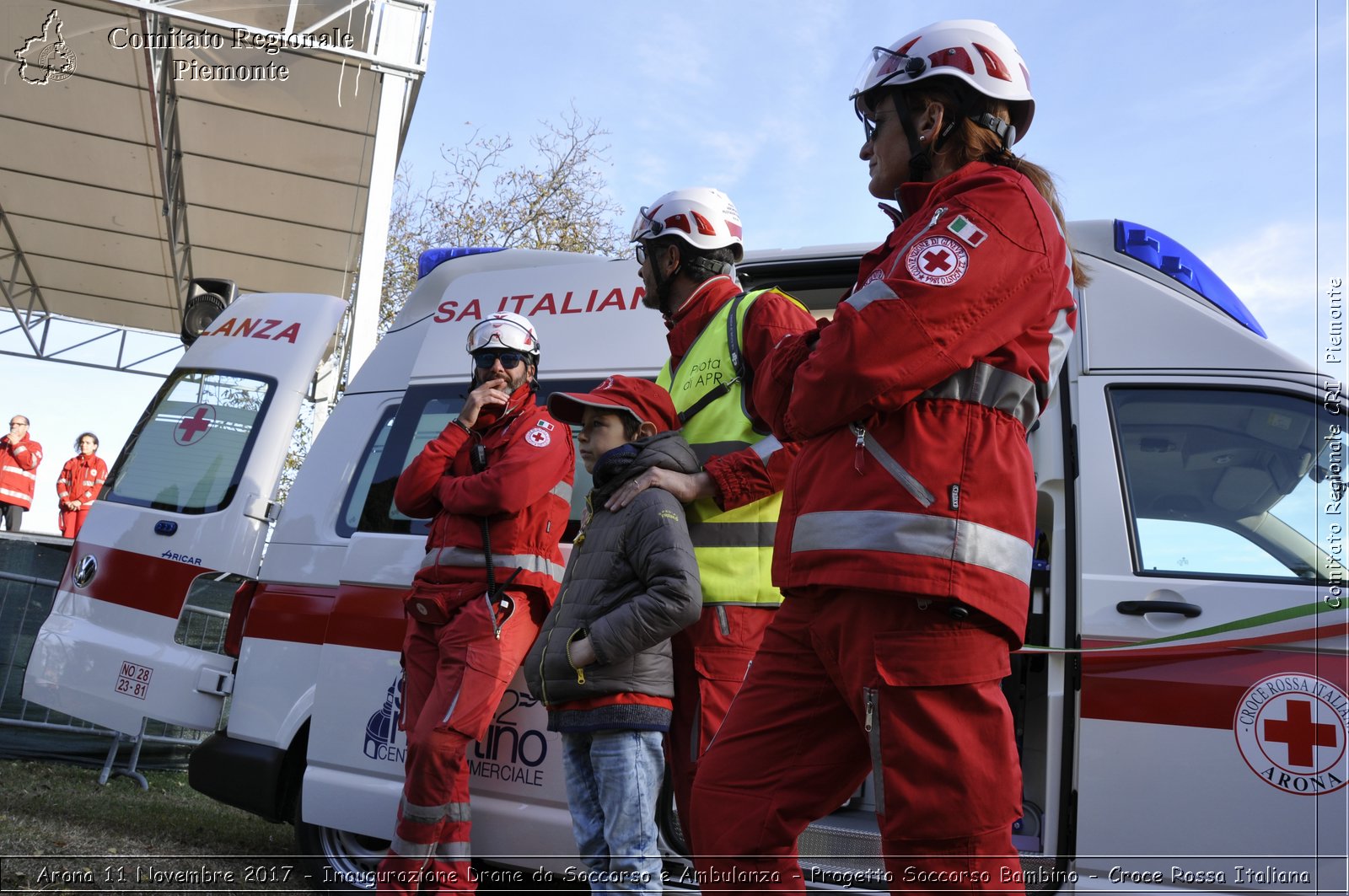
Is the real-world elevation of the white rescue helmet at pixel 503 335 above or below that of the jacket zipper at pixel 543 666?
above

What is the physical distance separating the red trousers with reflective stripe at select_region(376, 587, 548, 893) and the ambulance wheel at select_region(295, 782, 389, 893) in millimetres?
739

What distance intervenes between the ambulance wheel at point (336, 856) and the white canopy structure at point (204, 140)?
220 inches

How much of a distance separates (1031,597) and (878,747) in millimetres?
1974

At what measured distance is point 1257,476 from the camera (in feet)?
10.3

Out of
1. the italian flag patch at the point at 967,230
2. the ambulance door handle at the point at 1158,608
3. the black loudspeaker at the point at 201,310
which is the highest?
the black loudspeaker at the point at 201,310

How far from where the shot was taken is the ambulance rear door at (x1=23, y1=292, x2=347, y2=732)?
4766 millimetres

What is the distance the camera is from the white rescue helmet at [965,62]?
1.93m

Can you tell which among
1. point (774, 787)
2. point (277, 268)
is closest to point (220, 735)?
point (774, 787)

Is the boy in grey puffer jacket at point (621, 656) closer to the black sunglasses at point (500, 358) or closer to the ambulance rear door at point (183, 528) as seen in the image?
the black sunglasses at point (500, 358)

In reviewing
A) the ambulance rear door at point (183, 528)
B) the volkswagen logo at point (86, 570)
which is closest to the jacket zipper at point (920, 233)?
the ambulance rear door at point (183, 528)

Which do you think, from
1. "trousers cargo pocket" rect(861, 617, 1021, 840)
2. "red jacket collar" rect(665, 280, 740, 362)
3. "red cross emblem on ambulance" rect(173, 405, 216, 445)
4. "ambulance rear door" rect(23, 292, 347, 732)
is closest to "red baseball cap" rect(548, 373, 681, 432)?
"red jacket collar" rect(665, 280, 740, 362)

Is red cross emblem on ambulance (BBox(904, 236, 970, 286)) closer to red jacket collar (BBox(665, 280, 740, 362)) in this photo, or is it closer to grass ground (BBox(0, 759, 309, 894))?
red jacket collar (BBox(665, 280, 740, 362))

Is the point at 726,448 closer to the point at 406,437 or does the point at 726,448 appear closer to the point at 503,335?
the point at 503,335

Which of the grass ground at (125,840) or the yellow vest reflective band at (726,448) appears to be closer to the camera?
the yellow vest reflective band at (726,448)
